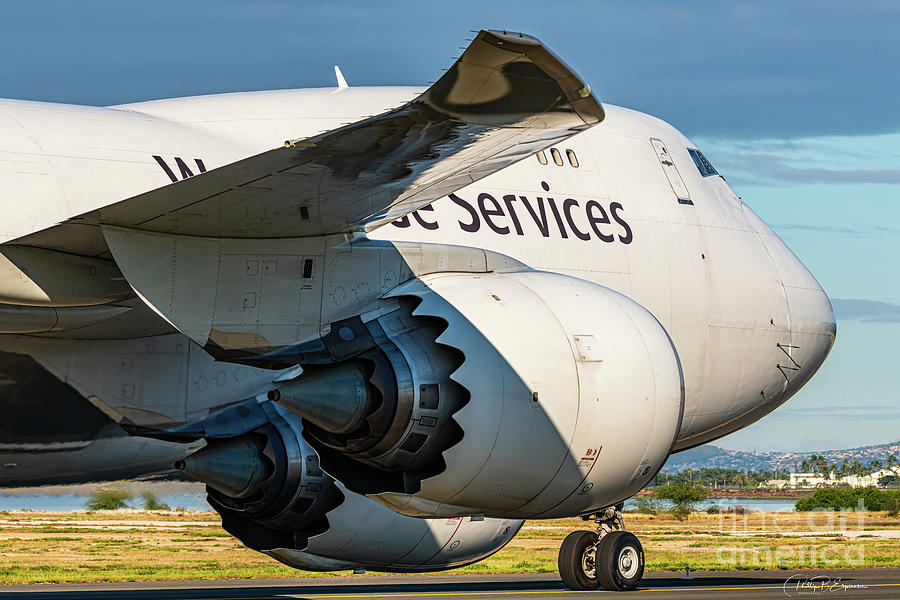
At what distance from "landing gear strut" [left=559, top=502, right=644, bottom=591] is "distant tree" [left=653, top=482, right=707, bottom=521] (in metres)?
56.2

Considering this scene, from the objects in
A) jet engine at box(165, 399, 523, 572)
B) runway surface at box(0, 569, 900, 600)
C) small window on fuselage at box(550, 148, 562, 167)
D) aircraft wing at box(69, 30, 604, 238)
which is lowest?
runway surface at box(0, 569, 900, 600)

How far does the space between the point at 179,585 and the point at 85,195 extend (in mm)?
15330

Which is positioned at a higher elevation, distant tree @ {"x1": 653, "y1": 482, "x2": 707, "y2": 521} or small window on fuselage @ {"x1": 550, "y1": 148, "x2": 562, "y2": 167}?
small window on fuselage @ {"x1": 550, "y1": 148, "x2": 562, "y2": 167}

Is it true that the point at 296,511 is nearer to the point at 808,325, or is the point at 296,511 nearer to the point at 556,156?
the point at 556,156

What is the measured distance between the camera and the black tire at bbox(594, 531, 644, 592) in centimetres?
1396

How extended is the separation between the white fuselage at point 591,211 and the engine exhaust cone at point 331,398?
202cm

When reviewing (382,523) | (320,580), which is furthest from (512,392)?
(320,580)

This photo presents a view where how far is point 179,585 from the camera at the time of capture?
2238 cm

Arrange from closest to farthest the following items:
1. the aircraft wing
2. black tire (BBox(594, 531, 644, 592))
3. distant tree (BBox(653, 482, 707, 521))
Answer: the aircraft wing
black tire (BBox(594, 531, 644, 592))
distant tree (BBox(653, 482, 707, 521))

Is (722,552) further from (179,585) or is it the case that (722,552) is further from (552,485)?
(552,485)

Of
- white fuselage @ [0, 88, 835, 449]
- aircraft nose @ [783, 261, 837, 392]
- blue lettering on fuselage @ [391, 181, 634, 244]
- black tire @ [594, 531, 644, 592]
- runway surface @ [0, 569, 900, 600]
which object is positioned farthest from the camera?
runway surface @ [0, 569, 900, 600]

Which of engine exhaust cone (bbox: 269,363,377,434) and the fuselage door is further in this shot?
the fuselage door
